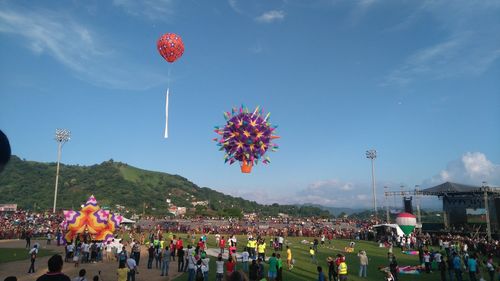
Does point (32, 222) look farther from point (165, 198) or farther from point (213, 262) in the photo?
point (165, 198)

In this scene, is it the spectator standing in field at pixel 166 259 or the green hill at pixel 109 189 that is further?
the green hill at pixel 109 189

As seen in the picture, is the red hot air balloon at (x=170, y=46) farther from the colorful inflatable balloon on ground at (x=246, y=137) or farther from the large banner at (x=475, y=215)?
the large banner at (x=475, y=215)

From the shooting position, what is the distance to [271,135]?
75.1 ft

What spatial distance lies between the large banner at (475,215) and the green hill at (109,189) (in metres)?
56.9

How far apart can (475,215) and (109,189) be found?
104196mm

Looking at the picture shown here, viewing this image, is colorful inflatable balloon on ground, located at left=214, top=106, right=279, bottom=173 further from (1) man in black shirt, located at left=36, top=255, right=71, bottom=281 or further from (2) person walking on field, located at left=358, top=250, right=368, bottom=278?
(1) man in black shirt, located at left=36, top=255, right=71, bottom=281

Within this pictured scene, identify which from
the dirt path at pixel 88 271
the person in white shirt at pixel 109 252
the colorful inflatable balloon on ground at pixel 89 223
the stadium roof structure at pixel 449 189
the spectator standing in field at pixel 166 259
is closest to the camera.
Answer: the spectator standing in field at pixel 166 259

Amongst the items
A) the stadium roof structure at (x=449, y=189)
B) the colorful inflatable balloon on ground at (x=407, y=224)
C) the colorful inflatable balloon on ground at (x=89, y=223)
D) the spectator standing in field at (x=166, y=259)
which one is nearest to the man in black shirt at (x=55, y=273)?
the spectator standing in field at (x=166, y=259)

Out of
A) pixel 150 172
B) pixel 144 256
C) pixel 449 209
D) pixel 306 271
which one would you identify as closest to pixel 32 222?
pixel 144 256

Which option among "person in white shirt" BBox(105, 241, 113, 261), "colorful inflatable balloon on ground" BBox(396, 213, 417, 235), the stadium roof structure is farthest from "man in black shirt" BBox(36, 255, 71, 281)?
the stadium roof structure

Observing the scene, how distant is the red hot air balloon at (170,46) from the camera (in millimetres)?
22688

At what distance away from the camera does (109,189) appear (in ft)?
401

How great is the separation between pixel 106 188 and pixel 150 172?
4460cm

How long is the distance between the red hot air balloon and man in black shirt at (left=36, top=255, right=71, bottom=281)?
62.5ft
